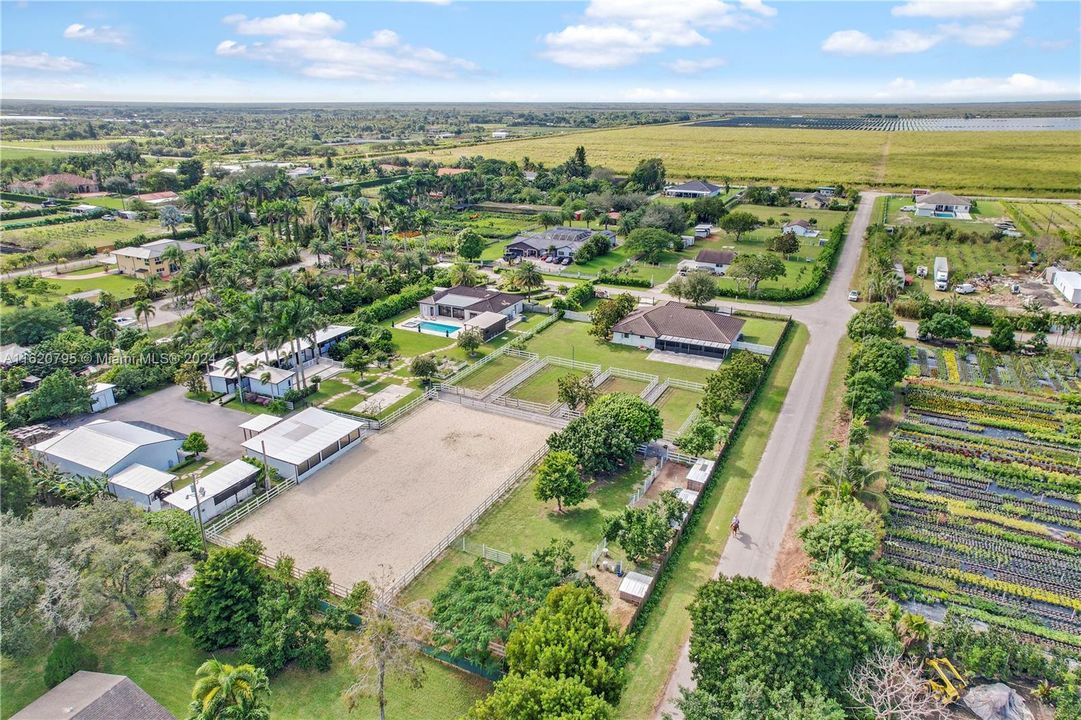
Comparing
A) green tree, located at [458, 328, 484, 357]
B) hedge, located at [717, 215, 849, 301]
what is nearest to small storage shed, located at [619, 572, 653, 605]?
green tree, located at [458, 328, 484, 357]

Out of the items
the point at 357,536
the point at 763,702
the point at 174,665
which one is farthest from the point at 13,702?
the point at 763,702

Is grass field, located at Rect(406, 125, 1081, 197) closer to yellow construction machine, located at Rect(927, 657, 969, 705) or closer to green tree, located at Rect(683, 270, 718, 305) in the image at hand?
green tree, located at Rect(683, 270, 718, 305)

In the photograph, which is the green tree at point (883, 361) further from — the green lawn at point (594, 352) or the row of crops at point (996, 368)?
the green lawn at point (594, 352)

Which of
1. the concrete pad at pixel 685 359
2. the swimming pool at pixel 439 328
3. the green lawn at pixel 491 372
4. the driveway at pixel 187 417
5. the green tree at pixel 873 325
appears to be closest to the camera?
the driveway at pixel 187 417

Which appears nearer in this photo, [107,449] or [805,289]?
[107,449]

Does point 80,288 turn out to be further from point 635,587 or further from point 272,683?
point 635,587

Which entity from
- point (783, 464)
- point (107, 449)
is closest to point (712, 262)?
point (783, 464)

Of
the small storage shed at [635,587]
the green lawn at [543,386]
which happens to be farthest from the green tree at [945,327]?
the small storage shed at [635,587]

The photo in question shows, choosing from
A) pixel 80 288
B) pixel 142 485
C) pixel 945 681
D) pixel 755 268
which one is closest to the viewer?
pixel 945 681

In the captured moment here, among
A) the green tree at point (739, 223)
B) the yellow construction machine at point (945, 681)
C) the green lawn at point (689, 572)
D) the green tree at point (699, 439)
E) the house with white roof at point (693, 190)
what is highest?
the house with white roof at point (693, 190)
